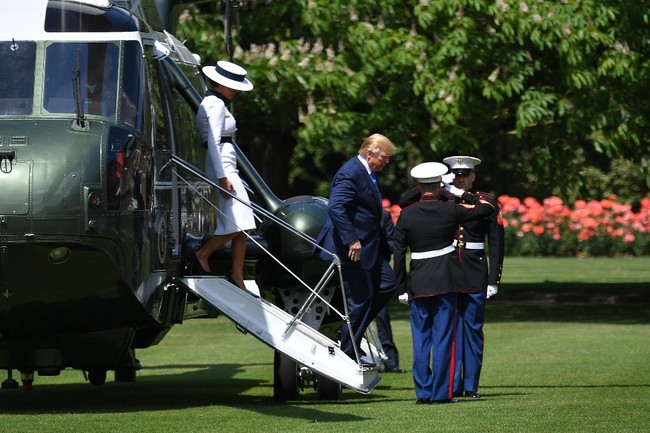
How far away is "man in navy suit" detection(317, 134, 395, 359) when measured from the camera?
41.7ft

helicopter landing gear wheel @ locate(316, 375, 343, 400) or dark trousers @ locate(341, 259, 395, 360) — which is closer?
dark trousers @ locate(341, 259, 395, 360)

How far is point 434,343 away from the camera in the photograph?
42.7 feet

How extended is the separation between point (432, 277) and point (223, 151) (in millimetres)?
2060

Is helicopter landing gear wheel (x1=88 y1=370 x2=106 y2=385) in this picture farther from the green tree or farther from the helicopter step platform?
the green tree

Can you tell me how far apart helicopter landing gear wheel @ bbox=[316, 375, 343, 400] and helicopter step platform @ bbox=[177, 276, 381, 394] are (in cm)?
83

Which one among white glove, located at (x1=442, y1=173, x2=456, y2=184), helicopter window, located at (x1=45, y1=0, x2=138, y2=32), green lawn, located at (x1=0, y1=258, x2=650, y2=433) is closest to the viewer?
green lawn, located at (x1=0, y1=258, x2=650, y2=433)

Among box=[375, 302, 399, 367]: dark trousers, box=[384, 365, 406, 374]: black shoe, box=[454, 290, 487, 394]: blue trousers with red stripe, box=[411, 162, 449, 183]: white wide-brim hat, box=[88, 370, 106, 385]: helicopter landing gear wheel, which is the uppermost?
box=[411, 162, 449, 183]: white wide-brim hat

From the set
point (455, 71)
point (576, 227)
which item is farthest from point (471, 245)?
point (576, 227)

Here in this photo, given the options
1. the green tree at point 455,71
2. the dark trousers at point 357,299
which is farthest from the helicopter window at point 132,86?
the green tree at point 455,71

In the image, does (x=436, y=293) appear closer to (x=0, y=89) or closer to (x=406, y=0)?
(x=0, y=89)

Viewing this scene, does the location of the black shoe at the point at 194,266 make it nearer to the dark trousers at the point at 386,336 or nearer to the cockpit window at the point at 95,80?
the cockpit window at the point at 95,80

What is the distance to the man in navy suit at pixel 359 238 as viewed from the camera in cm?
1270

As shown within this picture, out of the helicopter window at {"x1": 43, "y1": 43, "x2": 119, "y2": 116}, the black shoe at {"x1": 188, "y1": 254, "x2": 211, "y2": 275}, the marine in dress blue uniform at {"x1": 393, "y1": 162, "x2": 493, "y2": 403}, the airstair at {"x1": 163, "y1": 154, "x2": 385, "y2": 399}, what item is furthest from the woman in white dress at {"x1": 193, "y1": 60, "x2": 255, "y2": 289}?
the marine in dress blue uniform at {"x1": 393, "y1": 162, "x2": 493, "y2": 403}

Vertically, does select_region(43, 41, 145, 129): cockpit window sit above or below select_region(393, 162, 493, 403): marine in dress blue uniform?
above
